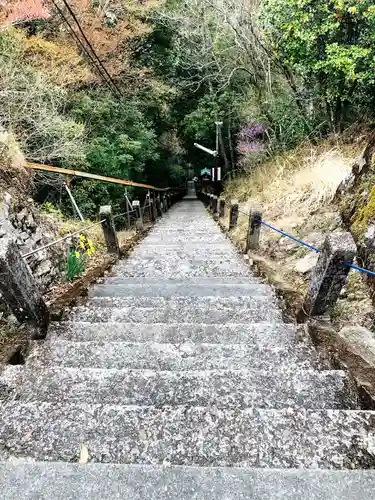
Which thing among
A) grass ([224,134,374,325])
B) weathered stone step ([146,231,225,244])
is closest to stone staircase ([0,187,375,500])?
grass ([224,134,374,325])

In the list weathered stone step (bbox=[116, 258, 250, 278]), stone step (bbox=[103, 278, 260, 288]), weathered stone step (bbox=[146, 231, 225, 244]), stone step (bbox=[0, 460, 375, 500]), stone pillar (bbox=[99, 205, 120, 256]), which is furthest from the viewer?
weathered stone step (bbox=[146, 231, 225, 244])

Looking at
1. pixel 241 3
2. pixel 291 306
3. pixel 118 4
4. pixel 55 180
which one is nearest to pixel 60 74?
pixel 55 180

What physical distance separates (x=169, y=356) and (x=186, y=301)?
88cm

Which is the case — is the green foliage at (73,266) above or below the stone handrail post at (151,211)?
above

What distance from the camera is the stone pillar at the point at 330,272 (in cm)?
186

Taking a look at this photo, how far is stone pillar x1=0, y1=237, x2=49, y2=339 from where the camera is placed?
5.54 feet

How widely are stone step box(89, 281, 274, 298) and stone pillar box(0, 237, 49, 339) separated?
2.83 feet

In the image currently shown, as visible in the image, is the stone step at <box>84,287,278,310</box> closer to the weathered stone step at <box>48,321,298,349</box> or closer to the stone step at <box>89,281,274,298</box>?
the stone step at <box>89,281,274,298</box>

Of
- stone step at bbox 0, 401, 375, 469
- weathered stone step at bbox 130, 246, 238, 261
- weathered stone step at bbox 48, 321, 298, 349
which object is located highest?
stone step at bbox 0, 401, 375, 469

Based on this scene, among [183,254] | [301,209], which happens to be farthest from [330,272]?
[301,209]

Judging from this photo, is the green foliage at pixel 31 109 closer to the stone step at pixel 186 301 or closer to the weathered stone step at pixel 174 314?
the stone step at pixel 186 301

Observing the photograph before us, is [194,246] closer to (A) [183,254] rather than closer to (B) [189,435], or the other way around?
(A) [183,254]

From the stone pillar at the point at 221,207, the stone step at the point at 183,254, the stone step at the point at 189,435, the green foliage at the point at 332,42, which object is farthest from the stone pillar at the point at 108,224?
the stone pillar at the point at 221,207

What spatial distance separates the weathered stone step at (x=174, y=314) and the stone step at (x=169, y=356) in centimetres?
45
